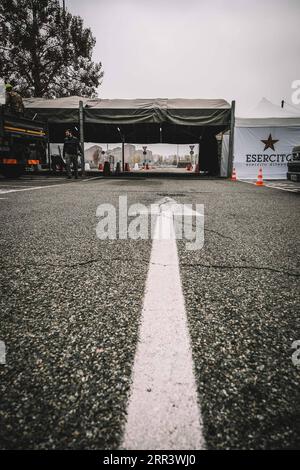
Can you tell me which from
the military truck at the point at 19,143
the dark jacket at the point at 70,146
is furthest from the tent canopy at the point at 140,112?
the dark jacket at the point at 70,146

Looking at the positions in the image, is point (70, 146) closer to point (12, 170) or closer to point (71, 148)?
point (71, 148)

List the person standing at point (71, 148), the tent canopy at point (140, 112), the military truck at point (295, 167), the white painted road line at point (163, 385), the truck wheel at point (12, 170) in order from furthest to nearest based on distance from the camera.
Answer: the tent canopy at point (140, 112)
the person standing at point (71, 148)
the truck wheel at point (12, 170)
the military truck at point (295, 167)
the white painted road line at point (163, 385)

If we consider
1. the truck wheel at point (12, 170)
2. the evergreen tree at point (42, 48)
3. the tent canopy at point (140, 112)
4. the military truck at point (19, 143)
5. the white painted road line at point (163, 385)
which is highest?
the evergreen tree at point (42, 48)

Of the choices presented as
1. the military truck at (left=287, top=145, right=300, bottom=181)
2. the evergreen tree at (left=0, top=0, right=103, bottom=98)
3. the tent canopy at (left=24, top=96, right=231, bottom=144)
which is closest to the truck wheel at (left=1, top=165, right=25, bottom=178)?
the tent canopy at (left=24, top=96, right=231, bottom=144)

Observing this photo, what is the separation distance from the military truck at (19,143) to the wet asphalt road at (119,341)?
8.54 m

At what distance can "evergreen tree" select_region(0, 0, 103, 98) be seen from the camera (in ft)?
78.6

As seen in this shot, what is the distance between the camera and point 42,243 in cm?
218

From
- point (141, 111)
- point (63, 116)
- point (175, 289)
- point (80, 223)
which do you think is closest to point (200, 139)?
point (141, 111)

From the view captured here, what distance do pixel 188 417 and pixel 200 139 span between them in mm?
22289

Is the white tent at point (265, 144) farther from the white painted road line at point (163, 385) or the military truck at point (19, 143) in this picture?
the white painted road line at point (163, 385)

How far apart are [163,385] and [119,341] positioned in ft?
0.78

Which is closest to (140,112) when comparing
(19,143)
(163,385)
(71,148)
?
(71,148)

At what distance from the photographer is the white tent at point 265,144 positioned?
14.6 metres

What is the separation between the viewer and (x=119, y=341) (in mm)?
948
